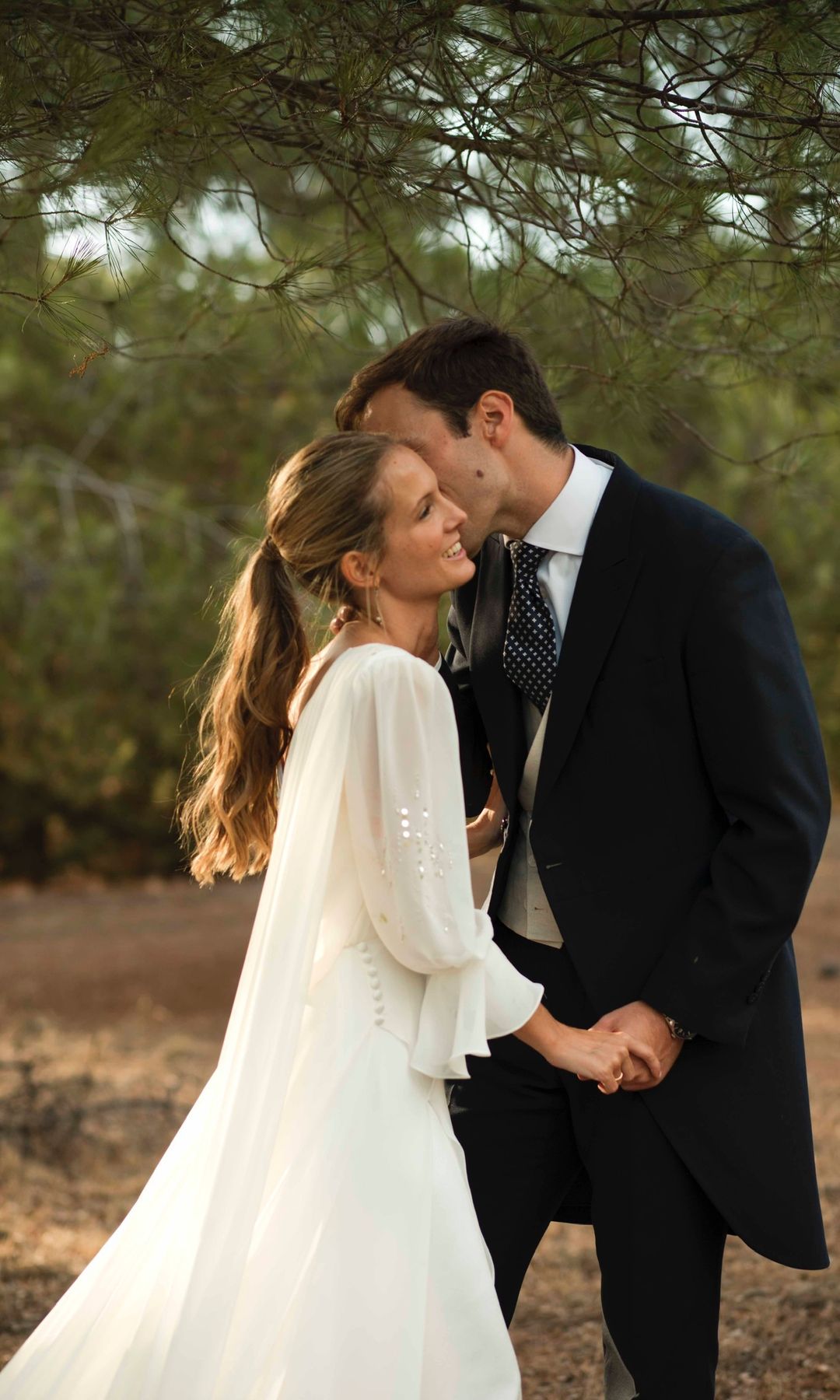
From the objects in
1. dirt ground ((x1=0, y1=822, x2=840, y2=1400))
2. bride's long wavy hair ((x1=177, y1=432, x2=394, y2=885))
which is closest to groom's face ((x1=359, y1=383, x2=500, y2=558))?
bride's long wavy hair ((x1=177, y1=432, x2=394, y2=885))

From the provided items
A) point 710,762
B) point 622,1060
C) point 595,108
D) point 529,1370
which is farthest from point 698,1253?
point 595,108

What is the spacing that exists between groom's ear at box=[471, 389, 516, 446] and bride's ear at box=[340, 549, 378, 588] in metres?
0.36

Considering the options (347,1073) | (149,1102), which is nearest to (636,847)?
(347,1073)

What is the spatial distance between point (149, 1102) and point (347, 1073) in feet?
12.5

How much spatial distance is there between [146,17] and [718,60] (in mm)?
838

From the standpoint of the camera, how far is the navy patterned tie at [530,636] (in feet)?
7.45

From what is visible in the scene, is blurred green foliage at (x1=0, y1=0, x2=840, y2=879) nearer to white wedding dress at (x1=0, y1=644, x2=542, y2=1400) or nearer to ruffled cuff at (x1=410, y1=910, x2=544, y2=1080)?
white wedding dress at (x1=0, y1=644, x2=542, y2=1400)

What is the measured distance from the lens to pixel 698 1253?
85.4 inches

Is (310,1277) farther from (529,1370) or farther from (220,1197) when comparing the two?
(529,1370)

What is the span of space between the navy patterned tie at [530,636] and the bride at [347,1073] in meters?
0.21

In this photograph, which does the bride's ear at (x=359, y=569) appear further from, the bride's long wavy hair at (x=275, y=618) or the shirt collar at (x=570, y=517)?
the shirt collar at (x=570, y=517)

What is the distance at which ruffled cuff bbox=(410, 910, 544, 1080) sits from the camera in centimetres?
198

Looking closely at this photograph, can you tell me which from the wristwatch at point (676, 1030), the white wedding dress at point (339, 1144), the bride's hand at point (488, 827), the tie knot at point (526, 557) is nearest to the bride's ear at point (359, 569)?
the white wedding dress at point (339, 1144)

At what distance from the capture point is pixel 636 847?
2215 mm
